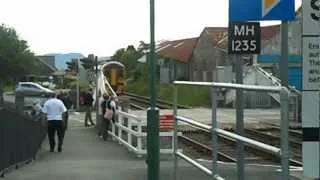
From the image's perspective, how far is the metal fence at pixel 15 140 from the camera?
14.4 metres

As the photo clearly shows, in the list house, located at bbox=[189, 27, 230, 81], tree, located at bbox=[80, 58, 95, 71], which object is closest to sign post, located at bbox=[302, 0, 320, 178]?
tree, located at bbox=[80, 58, 95, 71]

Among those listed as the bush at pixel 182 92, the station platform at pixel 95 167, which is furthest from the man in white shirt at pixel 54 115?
the bush at pixel 182 92

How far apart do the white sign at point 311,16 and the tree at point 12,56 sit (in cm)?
8015

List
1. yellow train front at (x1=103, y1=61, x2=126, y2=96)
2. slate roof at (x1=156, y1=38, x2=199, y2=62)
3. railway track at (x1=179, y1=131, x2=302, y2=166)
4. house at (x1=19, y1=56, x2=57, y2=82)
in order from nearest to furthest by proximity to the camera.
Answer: railway track at (x1=179, y1=131, x2=302, y2=166) < yellow train front at (x1=103, y1=61, x2=126, y2=96) < slate roof at (x1=156, y1=38, x2=199, y2=62) < house at (x1=19, y1=56, x2=57, y2=82)

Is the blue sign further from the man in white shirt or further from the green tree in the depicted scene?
the green tree

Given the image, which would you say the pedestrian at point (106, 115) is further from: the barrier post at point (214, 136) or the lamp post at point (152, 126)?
the barrier post at point (214, 136)

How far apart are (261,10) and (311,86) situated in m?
2.14

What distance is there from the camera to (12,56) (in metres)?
86.9

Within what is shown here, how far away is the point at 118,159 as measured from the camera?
19734mm

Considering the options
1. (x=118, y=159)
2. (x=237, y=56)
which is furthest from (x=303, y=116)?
(x=118, y=159)

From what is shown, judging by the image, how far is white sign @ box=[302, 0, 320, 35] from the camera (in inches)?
230

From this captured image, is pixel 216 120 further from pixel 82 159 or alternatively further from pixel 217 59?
pixel 217 59

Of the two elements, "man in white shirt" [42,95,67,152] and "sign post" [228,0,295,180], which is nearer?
"sign post" [228,0,295,180]

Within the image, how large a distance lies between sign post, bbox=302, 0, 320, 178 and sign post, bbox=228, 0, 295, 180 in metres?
1.05
